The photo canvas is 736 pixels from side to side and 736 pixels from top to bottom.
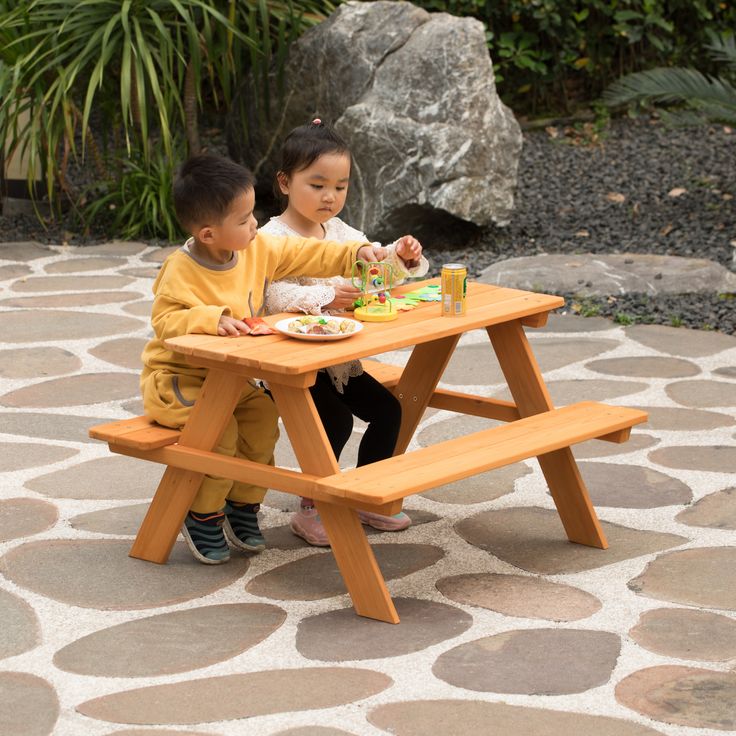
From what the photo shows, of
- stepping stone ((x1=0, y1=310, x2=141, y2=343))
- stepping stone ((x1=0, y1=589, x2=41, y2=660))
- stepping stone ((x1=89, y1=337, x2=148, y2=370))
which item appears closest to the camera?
stepping stone ((x1=0, y1=589, x2=41, y2=660))

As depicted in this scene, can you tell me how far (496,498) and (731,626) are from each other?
1.11 meters

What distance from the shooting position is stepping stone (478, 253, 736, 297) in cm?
681

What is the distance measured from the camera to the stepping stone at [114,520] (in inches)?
156

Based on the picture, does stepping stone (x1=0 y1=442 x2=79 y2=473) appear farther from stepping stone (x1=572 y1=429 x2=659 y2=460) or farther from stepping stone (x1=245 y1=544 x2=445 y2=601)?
stepping stone (x1=572 y1=429 x2=659 y2=460)

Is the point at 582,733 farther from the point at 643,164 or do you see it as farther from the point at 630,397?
the point at 643,164

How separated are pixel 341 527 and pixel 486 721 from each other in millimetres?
695

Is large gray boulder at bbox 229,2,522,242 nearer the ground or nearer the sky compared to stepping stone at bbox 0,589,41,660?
nearer the sky

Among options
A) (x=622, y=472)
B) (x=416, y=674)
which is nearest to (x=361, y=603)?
(x=416, y=674)

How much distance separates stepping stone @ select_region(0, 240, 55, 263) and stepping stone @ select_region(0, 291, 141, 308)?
3.15ft

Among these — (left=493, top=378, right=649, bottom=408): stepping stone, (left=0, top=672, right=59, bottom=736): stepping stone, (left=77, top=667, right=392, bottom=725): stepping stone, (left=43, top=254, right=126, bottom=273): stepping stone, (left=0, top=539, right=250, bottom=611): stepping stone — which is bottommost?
(left=0, top=672, right=59, bottom=736): stepping stone

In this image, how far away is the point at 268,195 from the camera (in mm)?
8828

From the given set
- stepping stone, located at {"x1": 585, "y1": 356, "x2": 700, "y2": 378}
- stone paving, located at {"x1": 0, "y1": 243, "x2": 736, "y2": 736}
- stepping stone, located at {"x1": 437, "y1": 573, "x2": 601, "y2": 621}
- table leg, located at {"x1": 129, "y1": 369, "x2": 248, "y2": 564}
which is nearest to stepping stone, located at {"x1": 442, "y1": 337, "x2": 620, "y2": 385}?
stepping stone, located at {"x1": 585, "y1": 356, "x2": 700, "y2": 378}

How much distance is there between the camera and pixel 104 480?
173 inches

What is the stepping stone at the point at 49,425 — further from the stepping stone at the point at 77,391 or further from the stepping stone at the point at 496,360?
the stepping stone at the point at 496,360
